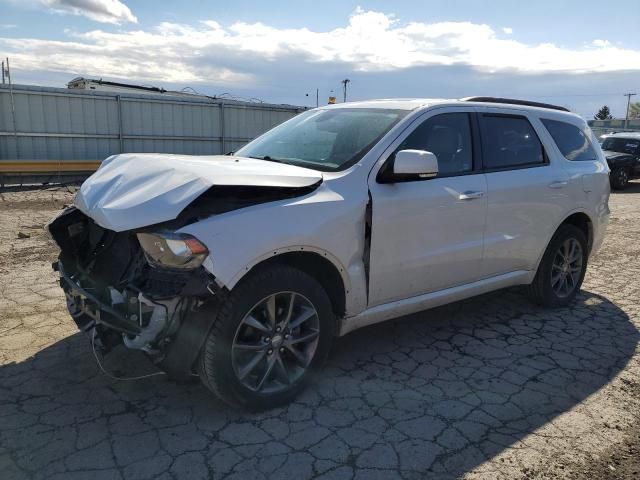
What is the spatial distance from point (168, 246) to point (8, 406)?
1.49 metres

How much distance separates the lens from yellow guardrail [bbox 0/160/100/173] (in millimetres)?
13464

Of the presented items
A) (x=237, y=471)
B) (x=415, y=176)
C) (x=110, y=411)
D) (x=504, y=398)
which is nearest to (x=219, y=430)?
(x=237, y=471)

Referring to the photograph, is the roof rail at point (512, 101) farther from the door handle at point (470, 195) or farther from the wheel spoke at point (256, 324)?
the wheel spoke at point (256, 324)

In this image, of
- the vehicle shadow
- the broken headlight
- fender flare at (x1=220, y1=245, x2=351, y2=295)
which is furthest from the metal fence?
fender flare at (x1=220, y1=245, x2=351, y2=295)

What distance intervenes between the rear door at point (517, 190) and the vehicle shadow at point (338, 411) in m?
0.73

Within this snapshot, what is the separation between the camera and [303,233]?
310 centimetres

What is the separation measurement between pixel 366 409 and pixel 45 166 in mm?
13513

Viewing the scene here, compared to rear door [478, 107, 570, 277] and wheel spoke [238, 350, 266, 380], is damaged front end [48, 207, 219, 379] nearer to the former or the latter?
wheel spoke [238, 350, 266, 380]

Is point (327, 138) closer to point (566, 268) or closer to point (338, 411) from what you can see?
point (338, 411)

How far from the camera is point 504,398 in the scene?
3484 mm

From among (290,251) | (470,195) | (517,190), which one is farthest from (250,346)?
(517,190)

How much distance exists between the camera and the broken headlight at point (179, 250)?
2.77 m

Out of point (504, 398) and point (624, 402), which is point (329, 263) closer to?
point (504, 398)

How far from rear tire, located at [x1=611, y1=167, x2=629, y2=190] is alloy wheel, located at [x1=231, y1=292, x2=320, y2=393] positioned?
636 inches
